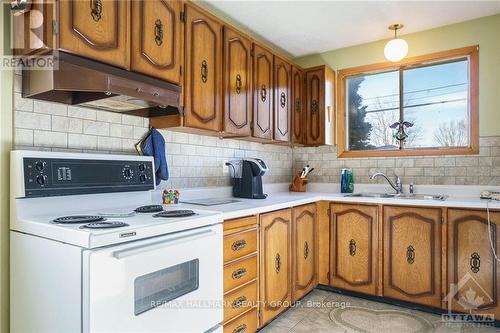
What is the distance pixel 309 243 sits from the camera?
2785 mm

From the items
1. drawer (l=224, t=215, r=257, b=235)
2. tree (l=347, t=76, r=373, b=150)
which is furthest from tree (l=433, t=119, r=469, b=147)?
drawer (l=224, t=215, r=257, b=235)

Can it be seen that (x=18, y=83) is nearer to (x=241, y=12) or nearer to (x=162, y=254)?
(x=162, y=254)

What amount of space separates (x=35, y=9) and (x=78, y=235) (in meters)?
1.02

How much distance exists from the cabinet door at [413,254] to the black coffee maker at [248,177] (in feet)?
3.51

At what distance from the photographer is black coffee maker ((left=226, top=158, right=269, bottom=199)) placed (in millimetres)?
2633

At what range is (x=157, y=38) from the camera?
184cm

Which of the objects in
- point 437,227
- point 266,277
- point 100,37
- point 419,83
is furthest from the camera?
point 419,83

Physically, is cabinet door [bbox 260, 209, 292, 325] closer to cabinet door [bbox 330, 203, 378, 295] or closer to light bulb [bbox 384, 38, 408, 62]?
cabinet door [bbox 330, 203, 378, 295]

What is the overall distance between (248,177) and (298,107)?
1165mm

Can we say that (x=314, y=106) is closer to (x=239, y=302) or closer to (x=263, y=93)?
(x=263, y=93)

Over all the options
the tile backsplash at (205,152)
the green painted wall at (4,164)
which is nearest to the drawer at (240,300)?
the tile backsplash at (205,152)

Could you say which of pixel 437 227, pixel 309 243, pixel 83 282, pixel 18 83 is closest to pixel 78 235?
pixel 83 282

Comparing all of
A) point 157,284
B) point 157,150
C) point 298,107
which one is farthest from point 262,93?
point 157,284

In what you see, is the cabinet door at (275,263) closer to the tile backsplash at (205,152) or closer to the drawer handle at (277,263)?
the drawer handle at (277,263)
